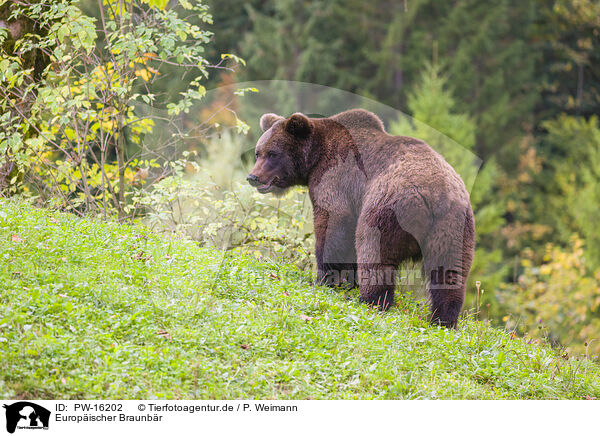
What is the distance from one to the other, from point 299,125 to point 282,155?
16.2 inches

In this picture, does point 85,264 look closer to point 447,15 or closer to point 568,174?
point 568,174

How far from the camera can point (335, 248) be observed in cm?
646

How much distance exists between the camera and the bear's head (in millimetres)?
6875

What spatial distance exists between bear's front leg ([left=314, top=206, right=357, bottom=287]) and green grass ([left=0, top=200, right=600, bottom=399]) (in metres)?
0.25

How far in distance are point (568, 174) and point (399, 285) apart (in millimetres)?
20042

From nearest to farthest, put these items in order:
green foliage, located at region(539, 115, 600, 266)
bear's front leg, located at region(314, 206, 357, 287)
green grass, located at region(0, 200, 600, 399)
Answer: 1. green grass, located at region(0, 200, 600, 399)
2. bear's front leg, located at region(314, 206, 357, 287)
3. green foliage, located at region(539, 115, 600, 266)

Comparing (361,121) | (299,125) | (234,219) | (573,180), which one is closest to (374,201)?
(361,121)

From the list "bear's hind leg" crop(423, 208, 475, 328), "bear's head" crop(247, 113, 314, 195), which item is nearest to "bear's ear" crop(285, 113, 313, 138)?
"bear's head" crop(247, 113, 314, 195)

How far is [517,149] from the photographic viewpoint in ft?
86.3

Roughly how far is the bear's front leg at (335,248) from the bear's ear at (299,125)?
0.89 metres

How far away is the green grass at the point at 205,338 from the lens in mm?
Result: 4109
